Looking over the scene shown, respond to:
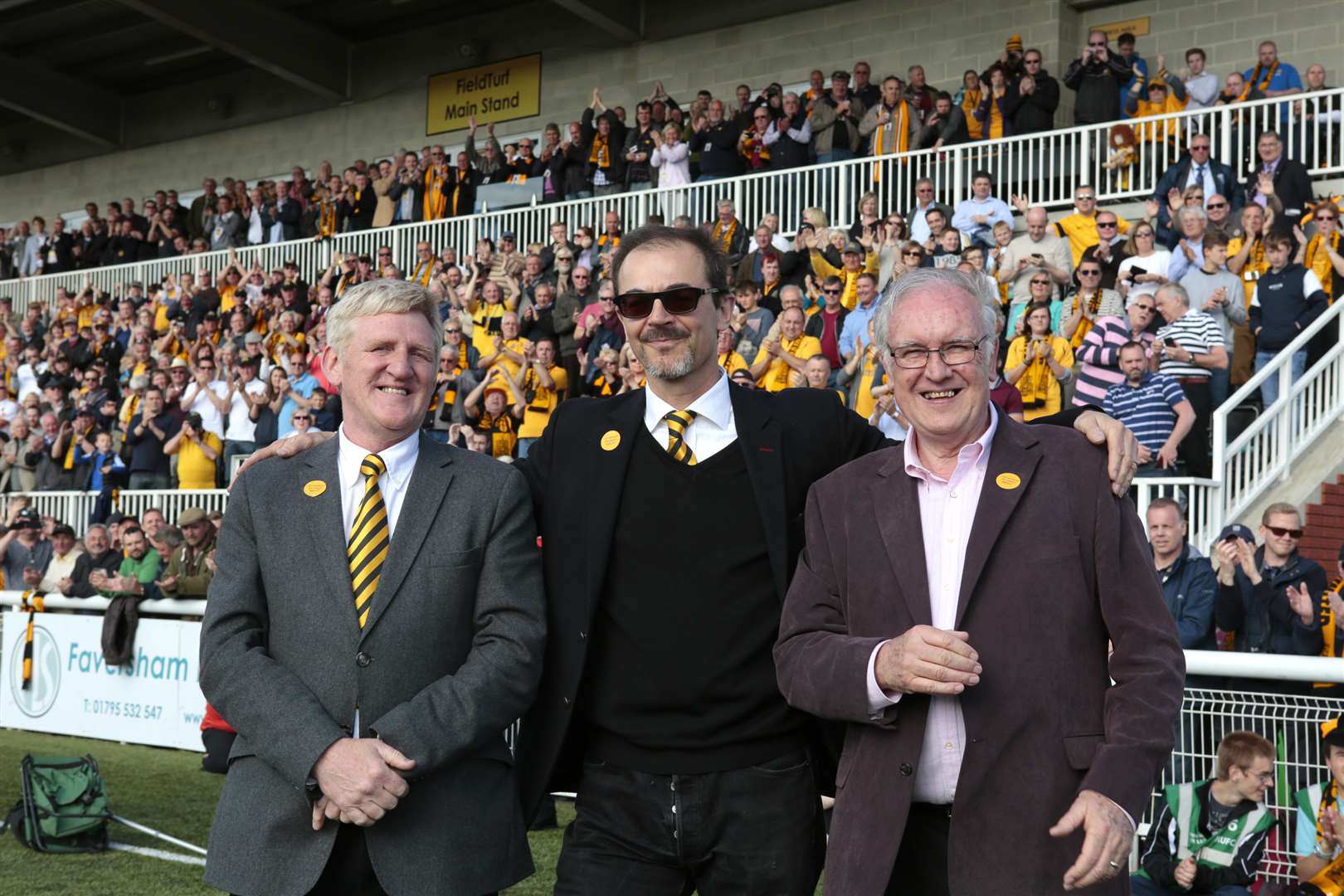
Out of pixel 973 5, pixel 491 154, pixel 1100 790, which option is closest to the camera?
pixel 1100 790

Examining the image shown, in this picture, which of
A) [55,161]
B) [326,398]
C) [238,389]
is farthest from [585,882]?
[55,161]

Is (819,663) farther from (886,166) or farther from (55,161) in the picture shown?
(55,161)

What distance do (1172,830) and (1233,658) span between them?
0.64 m

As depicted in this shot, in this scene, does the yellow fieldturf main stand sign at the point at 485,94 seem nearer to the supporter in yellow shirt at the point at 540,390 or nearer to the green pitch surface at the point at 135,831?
the supporter in yellow shirt at the point at 540,390

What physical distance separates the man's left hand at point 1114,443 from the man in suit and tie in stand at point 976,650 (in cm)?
4

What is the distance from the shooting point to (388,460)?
11.0 ft

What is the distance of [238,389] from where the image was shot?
17.5m

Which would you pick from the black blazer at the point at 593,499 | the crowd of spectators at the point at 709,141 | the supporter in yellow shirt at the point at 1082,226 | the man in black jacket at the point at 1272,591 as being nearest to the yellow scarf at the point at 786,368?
the crowd of spectators at the point at 709,141

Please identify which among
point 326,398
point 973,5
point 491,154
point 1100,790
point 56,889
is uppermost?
point 973,5

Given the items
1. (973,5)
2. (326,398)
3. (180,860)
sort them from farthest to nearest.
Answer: (973,5) → (326,398) → (180,860)

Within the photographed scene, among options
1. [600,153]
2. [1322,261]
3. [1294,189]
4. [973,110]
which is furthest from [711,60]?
[1322,261]

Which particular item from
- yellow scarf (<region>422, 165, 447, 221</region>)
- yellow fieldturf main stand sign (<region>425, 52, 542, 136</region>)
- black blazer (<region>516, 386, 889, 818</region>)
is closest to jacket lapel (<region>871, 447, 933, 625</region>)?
black blazer (<region>516, 386, 889, 818</region>)

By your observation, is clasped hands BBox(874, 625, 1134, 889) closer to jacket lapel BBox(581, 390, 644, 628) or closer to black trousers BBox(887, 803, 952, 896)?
black trousers BBox(887, 803, 952, 896)

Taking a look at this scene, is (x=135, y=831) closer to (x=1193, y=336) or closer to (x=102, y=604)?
(x=102, y=604)
